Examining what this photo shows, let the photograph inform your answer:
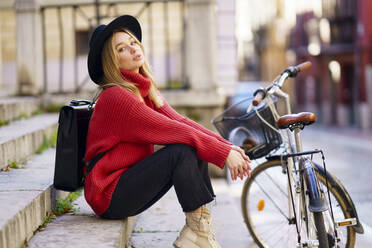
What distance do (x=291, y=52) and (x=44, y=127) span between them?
29764mm

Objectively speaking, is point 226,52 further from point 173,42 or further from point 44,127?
point 44,127

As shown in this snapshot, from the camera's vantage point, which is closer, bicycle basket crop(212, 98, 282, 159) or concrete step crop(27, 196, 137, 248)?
concrete step crop(27, 196, 137, 248)

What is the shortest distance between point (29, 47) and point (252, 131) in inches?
162

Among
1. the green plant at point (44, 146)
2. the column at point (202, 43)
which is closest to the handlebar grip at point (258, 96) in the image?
the green plant at point (44, 146)

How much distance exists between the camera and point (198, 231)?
3047 mm

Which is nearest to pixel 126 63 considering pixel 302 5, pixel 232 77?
pixel 232 77

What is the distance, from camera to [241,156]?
301 centimetres

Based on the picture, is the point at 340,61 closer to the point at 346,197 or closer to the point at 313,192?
the point at 346,197

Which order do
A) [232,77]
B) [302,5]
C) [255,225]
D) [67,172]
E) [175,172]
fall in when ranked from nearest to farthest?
[175,172]
[67,172]
[255,225]
[232,77]
[302,5]

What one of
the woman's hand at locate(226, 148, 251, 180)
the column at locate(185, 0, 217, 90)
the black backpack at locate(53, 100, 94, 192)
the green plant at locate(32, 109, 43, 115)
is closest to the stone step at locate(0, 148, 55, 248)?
the black backpack at locate(53, 100, 94, 192)

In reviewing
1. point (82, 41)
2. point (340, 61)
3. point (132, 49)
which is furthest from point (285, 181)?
point (340, 61)

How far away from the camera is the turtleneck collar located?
10.5 ft

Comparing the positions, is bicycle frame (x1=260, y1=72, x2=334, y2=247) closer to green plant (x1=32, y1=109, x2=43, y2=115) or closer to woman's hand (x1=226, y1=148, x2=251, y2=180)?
woman's hand (x1=226, y1=148, x2=251, y2=180)

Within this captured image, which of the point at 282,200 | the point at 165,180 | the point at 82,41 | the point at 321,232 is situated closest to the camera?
the point at 321,232
